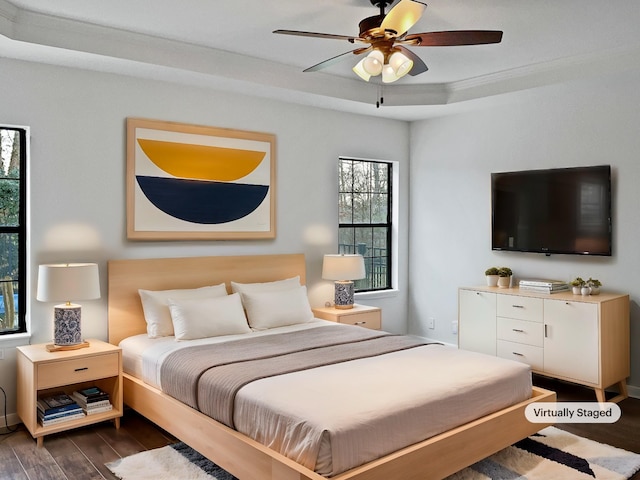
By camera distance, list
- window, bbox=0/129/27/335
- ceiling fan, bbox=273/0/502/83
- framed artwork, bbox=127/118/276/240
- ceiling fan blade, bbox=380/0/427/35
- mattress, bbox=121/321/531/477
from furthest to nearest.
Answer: framed artwork, bbox=127/118/276/240
window, bbox=0/129/27/335
ceiling fan, bbox=273/0/502/83
ceiling fan blade, bbox=380/0/427/35
mattress, bbox=121/321/531/477

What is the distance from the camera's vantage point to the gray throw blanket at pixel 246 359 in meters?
2.91

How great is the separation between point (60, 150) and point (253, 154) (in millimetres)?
1566

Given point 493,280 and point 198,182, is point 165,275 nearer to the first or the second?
point 198,182

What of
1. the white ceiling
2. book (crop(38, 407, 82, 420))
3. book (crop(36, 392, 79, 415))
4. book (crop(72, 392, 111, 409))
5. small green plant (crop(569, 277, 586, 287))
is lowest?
book (crop(38, 407, 82, 420))

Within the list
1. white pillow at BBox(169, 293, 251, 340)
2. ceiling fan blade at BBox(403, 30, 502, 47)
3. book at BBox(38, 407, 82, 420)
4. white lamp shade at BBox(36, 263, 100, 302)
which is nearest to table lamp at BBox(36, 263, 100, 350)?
white lamp shade at BBox(36, 263, 100, 302)

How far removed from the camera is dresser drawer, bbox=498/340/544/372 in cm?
437

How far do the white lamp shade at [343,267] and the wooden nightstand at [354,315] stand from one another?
297mm

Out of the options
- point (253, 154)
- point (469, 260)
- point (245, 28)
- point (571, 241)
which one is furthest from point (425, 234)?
point (245, 28)

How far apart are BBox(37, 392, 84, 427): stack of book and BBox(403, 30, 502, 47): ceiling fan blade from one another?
Answer: 3.00 m

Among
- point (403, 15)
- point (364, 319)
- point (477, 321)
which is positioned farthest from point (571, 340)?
point (403, 15)

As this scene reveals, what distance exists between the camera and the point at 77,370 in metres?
3.46

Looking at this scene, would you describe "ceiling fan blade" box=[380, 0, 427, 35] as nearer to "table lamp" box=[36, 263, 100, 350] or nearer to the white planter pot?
"table lamp" box=[36, 263, 100, 350]

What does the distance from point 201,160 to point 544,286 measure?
2971 millimetres

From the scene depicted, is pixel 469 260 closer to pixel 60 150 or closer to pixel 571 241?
pixel 571 241
